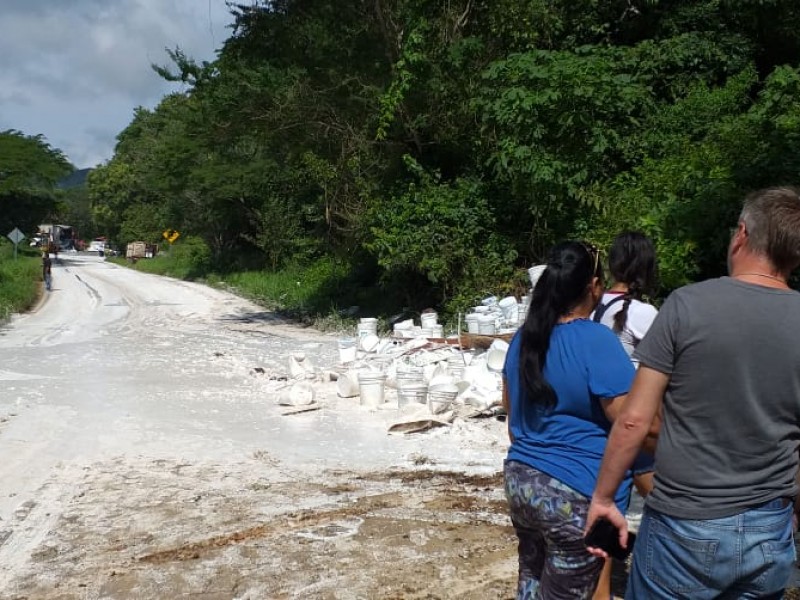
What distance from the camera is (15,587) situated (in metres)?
5.02

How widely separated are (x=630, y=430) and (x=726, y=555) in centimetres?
43

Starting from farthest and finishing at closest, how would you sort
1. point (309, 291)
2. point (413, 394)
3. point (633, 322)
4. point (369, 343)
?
1. point (309, 291)
2. point (369, 343)
3. point (413, 394)
4. point (633, 322)

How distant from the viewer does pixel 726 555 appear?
7.84ft

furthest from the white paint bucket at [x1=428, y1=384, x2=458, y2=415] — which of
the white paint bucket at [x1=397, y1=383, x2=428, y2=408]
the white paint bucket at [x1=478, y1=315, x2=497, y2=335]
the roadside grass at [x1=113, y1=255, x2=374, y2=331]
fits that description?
the roadside grass at [x1=113, y1=255, x2=374, y2=331]

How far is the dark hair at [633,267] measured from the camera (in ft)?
14.4

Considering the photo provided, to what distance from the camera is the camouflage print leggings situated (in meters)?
2.90

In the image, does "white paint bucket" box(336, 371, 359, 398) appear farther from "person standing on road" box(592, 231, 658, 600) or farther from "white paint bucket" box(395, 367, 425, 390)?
"person standing on road" box(592, 231, 658, 600)

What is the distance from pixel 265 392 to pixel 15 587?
677 centimetres

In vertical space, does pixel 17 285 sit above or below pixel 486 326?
above

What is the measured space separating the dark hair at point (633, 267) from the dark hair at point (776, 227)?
185 cm

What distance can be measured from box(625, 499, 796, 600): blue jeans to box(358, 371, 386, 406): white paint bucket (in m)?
7.86

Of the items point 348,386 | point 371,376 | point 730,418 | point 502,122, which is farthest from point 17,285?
point 730,418

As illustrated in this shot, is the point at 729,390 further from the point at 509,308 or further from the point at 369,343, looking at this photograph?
the point at 509,308

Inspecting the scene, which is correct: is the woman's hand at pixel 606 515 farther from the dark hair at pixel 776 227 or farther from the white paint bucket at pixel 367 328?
the white paint bucket at pixel 367 328
